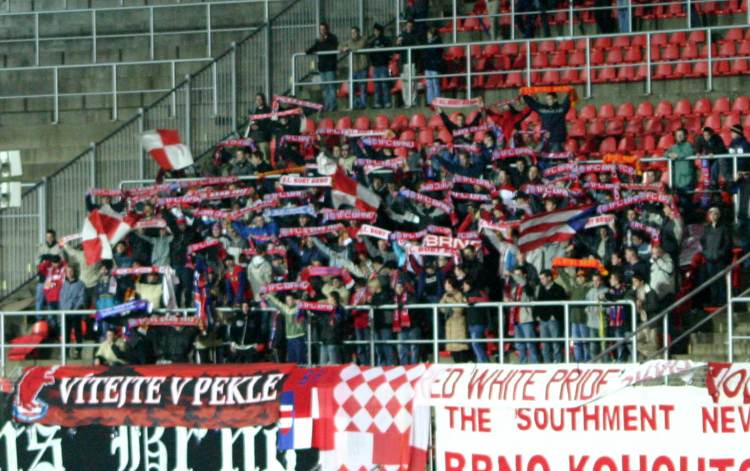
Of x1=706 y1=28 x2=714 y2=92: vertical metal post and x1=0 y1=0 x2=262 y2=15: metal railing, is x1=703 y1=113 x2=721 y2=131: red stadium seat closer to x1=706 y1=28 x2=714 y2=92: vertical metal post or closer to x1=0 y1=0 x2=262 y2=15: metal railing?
x1=706 y1=28 x2=714 y2=92: vertical metal post

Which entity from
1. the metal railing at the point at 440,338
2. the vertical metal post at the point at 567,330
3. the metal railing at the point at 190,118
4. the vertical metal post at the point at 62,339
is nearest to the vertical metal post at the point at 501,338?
the metal railing at the point at 440,338

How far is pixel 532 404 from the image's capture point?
21.3m

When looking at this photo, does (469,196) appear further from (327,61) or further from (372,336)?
(327,61)

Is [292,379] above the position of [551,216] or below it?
below

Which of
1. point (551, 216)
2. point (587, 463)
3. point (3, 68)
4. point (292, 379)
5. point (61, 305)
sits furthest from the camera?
point (3, 68)

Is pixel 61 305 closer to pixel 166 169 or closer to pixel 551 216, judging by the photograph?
pixel 166 169

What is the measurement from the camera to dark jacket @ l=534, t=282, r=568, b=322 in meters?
24.1

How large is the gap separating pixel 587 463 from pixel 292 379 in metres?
3.65

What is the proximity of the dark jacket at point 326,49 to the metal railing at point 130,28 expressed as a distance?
2381mm

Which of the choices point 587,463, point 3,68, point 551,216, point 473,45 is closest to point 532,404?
point 587,463

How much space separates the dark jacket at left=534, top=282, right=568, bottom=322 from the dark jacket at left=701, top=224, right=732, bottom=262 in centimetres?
191

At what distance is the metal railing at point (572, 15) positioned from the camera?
3214cm

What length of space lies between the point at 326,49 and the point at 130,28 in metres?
5.44

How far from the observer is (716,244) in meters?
24.5
